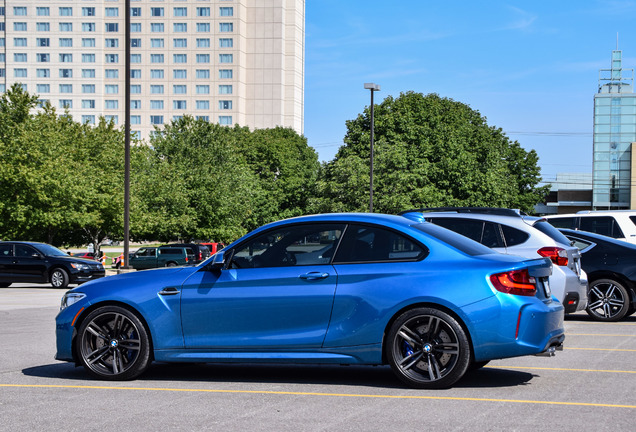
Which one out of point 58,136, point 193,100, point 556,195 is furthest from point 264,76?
point 58,136

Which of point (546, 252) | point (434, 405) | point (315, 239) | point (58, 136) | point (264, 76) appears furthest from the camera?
point (264, 76)

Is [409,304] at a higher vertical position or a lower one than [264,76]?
lower

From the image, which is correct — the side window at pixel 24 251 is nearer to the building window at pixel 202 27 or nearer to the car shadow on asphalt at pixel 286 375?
the car shadow on asphalt at pixel 286 375

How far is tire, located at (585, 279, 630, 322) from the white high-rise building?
119299 mm

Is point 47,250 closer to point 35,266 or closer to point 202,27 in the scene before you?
point 35,266

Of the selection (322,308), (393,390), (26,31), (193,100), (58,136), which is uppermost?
(26,31)

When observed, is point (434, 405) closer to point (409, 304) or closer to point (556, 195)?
point (409, 304)

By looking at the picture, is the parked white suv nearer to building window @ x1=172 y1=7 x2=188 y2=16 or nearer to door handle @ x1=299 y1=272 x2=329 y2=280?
door handle @ x1=299 y1=272 x2=329 y2=280

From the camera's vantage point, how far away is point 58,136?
43.8 meters

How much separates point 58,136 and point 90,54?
320 ft

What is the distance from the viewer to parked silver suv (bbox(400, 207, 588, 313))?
460 inches

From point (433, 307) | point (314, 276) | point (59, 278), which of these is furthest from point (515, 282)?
point (59, 278)

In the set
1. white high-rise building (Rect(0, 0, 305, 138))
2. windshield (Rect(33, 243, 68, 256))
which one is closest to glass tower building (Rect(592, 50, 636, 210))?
white high-rise building (Rect(0, 0, 305, 138))

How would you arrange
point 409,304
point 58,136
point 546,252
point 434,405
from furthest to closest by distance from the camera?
1. point 58,136
2. point 546,252
3. point 409,304
4. point 434,405
